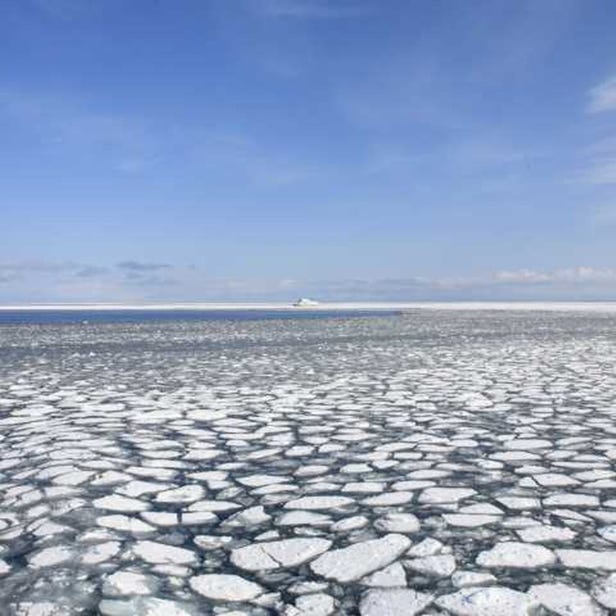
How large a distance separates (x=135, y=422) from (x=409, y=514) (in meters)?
3.67

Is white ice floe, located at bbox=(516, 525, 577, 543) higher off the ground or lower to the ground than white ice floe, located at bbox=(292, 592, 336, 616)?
lower

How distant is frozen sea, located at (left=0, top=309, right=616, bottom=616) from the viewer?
2672mm

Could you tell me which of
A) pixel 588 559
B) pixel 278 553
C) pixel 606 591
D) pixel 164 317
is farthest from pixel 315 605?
pixel 164 317

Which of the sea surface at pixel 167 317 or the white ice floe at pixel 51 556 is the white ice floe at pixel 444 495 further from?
the sea surface at pixel 167 317

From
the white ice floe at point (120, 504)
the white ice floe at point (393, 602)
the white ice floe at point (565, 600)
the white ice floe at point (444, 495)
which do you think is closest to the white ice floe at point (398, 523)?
the white ice floe at point (444, 495)

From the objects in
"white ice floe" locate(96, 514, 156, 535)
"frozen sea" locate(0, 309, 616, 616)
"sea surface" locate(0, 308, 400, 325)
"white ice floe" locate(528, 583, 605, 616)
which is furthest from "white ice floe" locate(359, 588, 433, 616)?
"sea surface" locate(0, 308, 400, 325)

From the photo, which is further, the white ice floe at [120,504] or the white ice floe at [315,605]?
the white ice floe at [120,504]

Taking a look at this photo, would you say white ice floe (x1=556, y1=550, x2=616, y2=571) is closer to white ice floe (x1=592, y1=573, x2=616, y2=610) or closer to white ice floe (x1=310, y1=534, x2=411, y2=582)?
→ white ice floe (x1=592, y1=573, x2=616, y2=610)

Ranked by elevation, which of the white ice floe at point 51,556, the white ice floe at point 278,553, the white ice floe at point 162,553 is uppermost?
the white ice floe at point 51,556

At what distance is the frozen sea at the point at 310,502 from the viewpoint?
2.67 metres

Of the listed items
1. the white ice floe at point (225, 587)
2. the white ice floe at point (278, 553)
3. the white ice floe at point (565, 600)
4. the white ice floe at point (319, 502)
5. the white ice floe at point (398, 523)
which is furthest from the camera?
the white ice floe at point (319, 502)

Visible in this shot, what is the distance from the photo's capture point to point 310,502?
3.83 meters

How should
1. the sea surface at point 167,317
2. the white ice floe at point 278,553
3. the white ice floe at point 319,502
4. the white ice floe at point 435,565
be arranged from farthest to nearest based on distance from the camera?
the sea surface at point 167,317
the white ice floe at point 319,502
the white ice floe at point 278,553
the white ice floe at point 435,565

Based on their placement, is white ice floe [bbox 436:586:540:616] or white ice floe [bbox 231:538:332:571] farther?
white ice floe [bbox 231:538:332:571]
